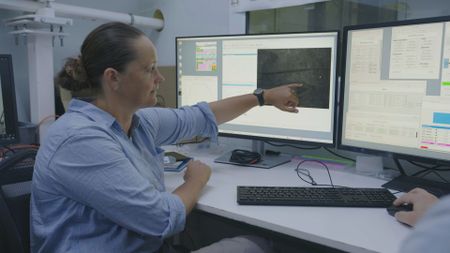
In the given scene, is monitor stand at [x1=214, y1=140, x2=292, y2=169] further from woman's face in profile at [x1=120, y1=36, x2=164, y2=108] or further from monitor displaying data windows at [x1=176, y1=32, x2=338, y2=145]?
woman's face in profile at [x1=120, y1=36, x2=164, y2=108]

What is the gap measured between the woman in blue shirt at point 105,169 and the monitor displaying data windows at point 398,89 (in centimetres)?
62

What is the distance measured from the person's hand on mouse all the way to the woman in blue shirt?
0.57 meters

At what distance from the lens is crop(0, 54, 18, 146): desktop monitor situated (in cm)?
167

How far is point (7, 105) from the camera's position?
1.70 metres

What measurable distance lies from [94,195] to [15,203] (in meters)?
0.29

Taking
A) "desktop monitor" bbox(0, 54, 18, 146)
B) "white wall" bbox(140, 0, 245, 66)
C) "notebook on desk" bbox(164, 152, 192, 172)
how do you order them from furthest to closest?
"white wall" bbox(140, 0, 245, 66), "desktop monitor" bbox(0, 54, 18, 146), "notebook on desk" bbox(164, 152, 192, 172)

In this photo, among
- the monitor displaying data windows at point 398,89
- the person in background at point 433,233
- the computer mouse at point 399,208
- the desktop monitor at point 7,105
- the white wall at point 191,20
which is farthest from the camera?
the white wall at point 191,20

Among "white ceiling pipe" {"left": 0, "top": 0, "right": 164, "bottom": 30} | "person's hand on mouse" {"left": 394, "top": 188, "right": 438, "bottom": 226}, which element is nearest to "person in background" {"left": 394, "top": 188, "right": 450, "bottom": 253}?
"person's hand on mouse" {"left": 394, "top": 188, "right": 438, "bottom": 226}

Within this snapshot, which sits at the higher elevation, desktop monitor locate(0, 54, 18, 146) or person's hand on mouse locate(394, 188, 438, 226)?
desktop monitor locate(0, 54, 18, 146)

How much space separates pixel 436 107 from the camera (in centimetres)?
124

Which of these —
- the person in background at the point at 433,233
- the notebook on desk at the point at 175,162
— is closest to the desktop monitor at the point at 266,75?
the notebook on desk at the point at 175,162

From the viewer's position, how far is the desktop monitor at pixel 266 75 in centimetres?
149

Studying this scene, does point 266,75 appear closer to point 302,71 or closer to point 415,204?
point 302,71

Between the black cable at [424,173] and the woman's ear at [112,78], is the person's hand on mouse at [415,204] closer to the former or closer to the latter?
the black cable at [424,173]
